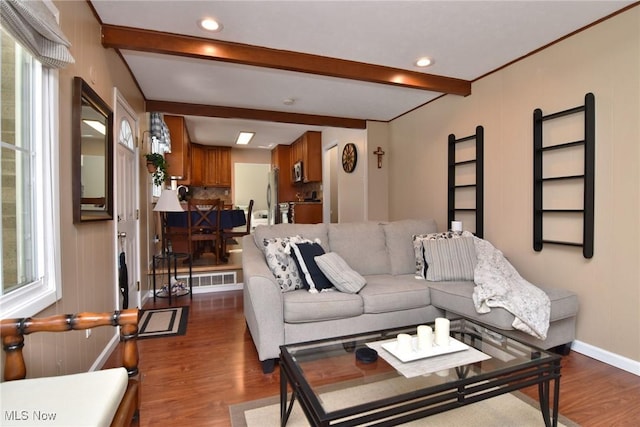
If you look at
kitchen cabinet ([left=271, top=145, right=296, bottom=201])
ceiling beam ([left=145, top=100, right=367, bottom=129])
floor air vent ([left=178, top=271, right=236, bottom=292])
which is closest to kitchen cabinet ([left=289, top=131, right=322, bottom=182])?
kitchen cabinet ([left=271, top=145, right=296, bottom=201])

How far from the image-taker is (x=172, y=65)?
3100 millimetres

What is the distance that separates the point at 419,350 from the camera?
158 cm

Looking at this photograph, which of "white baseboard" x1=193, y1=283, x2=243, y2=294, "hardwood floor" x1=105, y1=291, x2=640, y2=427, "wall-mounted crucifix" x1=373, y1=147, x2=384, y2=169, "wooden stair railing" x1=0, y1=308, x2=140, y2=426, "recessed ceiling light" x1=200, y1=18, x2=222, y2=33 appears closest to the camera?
"wooden stair railing" x1=0, y1=308, x2=140, y2=426

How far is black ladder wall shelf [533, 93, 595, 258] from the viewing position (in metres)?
2.37

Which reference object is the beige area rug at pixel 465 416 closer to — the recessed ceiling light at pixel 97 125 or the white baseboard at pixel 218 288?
the recessed ceiling light at pixel 97 125

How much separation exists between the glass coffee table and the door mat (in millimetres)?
1729

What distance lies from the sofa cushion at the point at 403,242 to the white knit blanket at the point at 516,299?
2.40 feet

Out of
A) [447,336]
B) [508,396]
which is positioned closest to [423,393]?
[447,336]

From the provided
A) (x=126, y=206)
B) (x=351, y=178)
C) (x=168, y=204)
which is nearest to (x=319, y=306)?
(x=126, y=206)

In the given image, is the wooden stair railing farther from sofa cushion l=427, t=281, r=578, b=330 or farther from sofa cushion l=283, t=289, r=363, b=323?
sofa cushion l=427, t=281, r=578, b=330

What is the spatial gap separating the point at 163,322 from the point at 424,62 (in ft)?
11.4

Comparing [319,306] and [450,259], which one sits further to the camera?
[450,259]

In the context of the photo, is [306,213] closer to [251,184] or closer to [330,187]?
[330,187]

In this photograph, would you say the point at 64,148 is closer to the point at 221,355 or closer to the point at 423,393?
the point at 221,355
